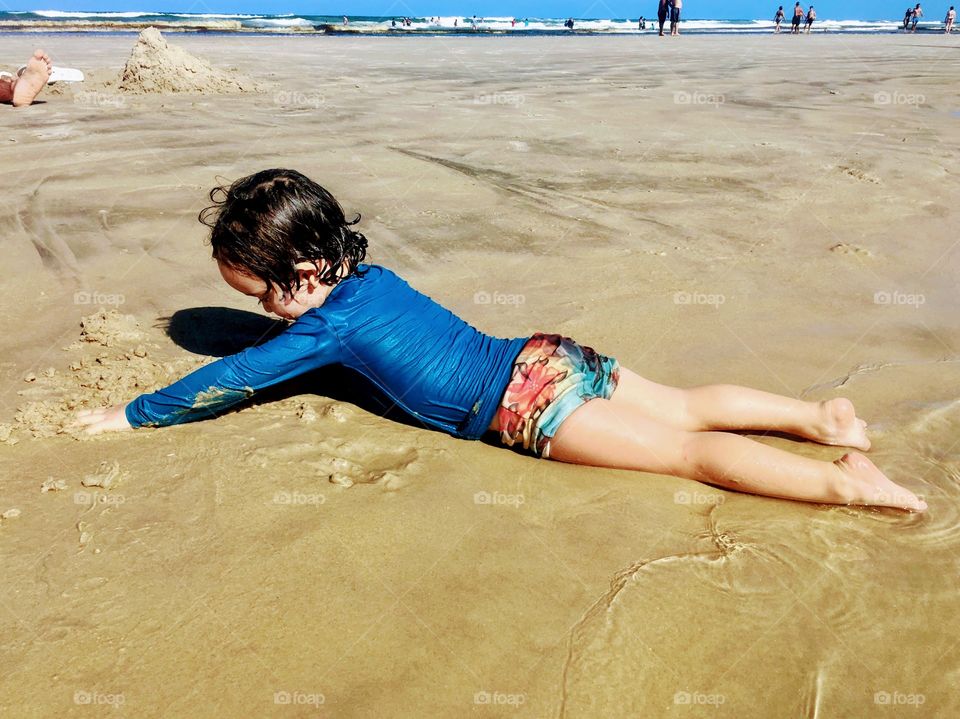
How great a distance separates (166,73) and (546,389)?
741 cm

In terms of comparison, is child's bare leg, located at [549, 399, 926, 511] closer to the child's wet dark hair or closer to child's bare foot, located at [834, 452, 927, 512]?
child's bare foot, located at [834, 452, 927, 512]

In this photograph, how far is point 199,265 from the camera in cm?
362

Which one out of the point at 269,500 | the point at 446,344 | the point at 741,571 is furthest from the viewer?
the point at 446,344

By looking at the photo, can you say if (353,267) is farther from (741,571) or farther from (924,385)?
(924,385)

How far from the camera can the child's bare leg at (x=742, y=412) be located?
96.0 inches

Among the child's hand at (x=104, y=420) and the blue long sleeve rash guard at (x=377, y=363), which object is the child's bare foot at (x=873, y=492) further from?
the child's hand at (x=104, y=420)

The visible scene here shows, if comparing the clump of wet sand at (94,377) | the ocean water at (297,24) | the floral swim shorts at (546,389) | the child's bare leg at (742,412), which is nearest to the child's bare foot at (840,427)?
the child's bare leg at (742,412)

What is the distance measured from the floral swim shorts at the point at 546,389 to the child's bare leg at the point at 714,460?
39 millimetres

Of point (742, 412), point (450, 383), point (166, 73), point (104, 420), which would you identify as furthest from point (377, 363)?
point (166, 73)

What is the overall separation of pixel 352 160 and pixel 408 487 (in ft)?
12.6

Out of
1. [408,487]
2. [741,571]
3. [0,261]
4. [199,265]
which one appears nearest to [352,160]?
[199,265]

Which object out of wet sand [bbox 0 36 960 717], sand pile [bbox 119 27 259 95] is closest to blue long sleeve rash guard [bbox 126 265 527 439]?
wet sand [bbox 0 36 960 717]

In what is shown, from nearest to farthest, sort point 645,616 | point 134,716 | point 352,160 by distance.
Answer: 1. point 134,716
2. point 645,616
3. point 352,160

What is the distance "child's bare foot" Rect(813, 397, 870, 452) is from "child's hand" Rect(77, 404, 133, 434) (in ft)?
7.43
